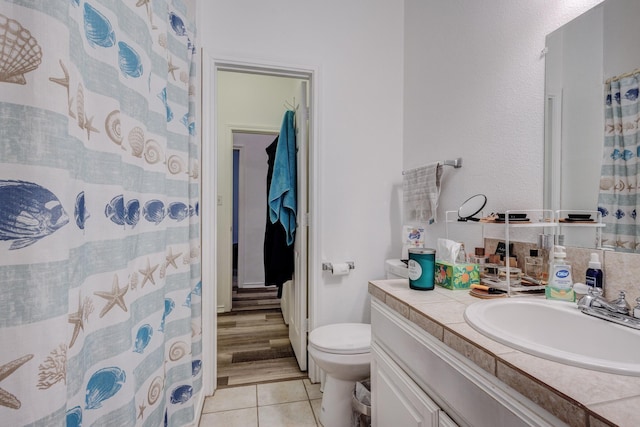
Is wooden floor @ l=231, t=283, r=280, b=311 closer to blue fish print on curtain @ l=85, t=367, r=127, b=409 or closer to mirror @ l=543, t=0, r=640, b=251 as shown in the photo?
blue fish print on curtain @ l=85, t=367, r=127, b=409

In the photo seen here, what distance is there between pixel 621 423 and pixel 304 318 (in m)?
1.77

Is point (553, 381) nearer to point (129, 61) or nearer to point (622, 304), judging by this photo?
point (622, 304)

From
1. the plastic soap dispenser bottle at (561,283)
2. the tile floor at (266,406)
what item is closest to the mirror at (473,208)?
the plastic soap dispenser bottle at (561,283)

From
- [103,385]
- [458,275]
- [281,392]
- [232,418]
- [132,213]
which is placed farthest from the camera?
[281,392]

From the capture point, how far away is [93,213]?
2.27 ft

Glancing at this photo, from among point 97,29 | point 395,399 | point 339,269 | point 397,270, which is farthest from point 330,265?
point 97,29

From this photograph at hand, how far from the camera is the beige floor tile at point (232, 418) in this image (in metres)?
1.57

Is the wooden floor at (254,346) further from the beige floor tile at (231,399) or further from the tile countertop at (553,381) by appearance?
the tile countertop at (553,381)

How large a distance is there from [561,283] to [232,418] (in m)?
1.68

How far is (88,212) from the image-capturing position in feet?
2.22

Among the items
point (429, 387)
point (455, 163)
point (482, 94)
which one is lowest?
point (429, 387)

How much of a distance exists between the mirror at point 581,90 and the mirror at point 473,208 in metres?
0.24

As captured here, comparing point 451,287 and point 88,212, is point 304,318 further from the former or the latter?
point 88,212

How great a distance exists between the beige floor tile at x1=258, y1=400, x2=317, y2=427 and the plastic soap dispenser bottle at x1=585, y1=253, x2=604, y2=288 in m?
1.42
